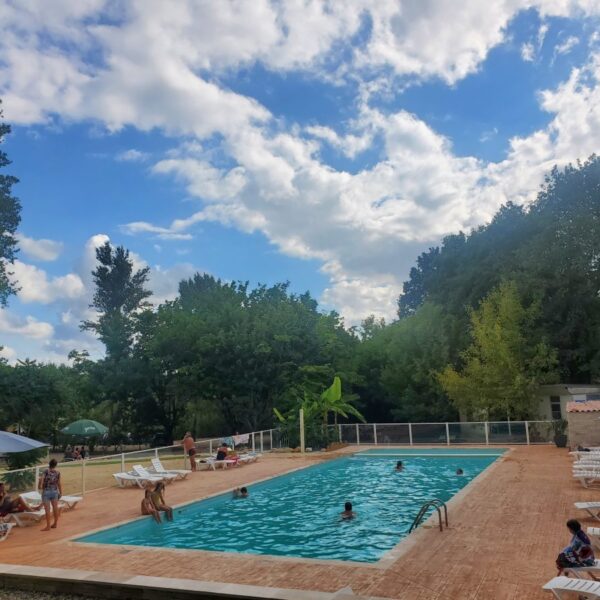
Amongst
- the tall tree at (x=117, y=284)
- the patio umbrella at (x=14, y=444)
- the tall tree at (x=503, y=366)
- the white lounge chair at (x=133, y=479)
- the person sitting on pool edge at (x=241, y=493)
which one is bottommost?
the person sitting on pool edge at (x=241, y=493)

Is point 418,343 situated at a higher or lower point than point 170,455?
higher

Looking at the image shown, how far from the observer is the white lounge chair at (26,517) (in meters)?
12.3

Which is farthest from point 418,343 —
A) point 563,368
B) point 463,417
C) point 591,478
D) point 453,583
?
point 453,583

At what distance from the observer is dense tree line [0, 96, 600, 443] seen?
97.0ft

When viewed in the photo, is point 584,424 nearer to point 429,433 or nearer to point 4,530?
point 429,433

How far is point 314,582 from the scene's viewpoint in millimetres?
7586

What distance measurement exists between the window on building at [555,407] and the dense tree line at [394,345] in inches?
40.5

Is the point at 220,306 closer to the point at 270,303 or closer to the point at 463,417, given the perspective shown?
the point at 270,303

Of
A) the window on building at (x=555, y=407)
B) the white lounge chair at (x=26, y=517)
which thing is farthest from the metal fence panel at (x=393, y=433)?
the white lounge chair at (x=26, y=517)

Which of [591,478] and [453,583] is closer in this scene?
[453,583]

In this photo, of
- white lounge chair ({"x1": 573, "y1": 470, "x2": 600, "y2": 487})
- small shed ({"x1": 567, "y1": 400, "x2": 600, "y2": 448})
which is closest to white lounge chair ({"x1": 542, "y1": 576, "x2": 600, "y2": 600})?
white lounge chair ({"x1": 573, "y1": 470, "x2": 600, "y2": 487})

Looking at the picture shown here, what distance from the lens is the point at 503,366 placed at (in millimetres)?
28438

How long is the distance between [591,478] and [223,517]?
9.00 meters

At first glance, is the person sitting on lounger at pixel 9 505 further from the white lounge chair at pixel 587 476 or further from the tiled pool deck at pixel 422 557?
the white lounge chair at pixel 587 476
